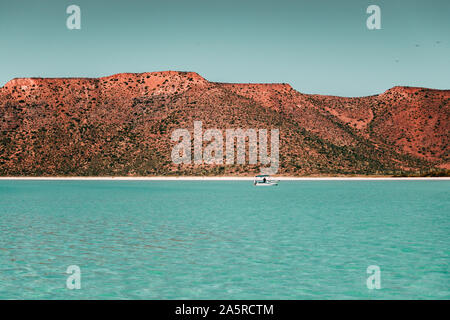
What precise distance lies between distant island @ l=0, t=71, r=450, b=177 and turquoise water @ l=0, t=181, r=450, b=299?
89.6 m

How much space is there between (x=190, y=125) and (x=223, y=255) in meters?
117

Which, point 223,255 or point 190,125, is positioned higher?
point 190,125

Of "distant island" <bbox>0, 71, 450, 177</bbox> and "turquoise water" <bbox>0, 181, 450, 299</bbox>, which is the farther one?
"distant island" <bbox>0, 71, 450, 177</bbox>

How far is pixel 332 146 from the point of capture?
481ft

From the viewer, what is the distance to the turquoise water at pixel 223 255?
18594 millimetres

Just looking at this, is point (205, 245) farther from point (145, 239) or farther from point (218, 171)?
point (218, 171)

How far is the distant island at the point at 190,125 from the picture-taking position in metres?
135

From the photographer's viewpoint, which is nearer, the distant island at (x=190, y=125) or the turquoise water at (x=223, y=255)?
the turquoise water at (x=223, y=255)

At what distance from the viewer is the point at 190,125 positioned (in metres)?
141

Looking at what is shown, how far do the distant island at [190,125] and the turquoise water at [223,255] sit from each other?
89.6 metres

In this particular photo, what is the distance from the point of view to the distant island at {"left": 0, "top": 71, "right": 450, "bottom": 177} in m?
135
